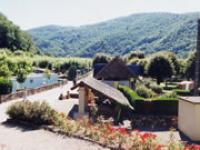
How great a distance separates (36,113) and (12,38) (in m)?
114

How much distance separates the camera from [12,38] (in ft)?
423

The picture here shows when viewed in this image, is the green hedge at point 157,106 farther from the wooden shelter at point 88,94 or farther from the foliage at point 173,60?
the foliage at point 173,60

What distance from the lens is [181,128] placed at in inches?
1034

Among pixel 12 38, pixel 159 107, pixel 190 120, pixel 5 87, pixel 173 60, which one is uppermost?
pixel 12 38

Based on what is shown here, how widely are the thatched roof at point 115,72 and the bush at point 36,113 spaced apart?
89.1ft

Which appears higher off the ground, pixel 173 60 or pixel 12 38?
pixel 12 38

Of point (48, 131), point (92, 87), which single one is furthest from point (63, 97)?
point (48, 131)

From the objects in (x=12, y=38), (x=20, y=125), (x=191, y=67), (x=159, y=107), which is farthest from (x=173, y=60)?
(x=12, y=38)

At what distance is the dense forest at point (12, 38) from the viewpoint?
126m

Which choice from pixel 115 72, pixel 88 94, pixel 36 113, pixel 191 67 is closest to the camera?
pixel 36 113

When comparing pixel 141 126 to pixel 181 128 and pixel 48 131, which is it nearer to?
pixel 181 128

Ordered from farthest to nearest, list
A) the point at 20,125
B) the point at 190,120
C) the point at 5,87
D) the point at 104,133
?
the point at 5,87 < the point at 190,120 < the point at 20,125 < the point at 104,133

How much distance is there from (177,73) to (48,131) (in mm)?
59386

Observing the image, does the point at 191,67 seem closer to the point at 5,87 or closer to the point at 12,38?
the point at 5,87
